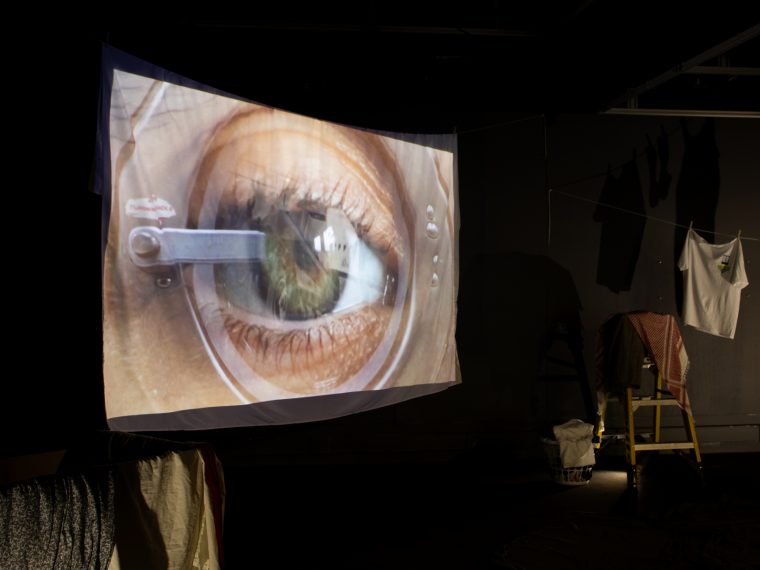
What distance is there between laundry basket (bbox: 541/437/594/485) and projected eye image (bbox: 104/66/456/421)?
33.1 inches

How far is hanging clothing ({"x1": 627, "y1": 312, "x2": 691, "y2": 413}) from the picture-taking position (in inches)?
166

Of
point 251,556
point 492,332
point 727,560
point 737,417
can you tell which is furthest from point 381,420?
point 737,417

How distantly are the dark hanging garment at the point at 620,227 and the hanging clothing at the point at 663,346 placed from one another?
93cm

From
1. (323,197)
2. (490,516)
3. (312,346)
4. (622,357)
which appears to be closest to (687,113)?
(622,357)

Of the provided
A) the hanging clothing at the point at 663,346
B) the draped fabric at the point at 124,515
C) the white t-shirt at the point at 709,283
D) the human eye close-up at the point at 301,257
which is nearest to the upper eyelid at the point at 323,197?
→ the human eye close-up at the point at 301,257

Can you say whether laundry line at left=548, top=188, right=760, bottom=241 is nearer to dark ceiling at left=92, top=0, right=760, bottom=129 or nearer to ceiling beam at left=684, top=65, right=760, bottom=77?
dark ceiling at left=92, top=0, right=760, bottom=129

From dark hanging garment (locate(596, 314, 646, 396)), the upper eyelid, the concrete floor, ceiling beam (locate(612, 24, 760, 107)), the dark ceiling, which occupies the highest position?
the dark ceiling

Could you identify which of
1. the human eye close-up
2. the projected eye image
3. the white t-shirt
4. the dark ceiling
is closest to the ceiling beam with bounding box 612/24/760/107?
the dark ceiling

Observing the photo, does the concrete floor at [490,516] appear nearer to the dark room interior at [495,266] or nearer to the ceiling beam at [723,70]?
the dark room interior at [495,266]

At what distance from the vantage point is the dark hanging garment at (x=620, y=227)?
5.17m

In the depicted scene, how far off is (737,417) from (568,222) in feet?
6.61

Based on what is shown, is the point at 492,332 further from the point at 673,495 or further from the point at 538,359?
the point at 673,495

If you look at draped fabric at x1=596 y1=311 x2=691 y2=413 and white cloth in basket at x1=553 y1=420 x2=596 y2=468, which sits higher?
draped fabric at x1=596 y1=311 x2=691 y2=413

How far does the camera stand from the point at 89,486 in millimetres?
1812
